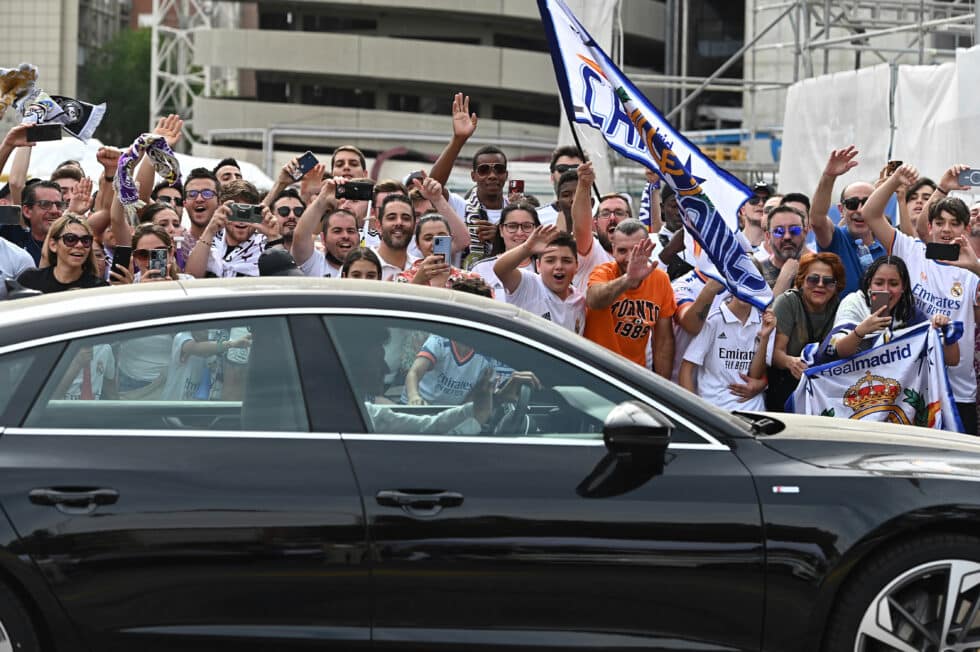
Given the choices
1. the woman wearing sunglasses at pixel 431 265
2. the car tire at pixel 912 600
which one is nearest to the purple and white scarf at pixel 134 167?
the woman wearing sunglasses at pixel 431 265

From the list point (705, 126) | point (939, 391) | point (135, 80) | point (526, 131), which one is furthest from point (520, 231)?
point (135, 80)

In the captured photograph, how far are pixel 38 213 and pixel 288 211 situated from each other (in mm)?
1551

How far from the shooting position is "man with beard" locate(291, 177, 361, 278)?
344 inches

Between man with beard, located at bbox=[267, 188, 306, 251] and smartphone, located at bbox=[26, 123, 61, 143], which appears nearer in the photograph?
smartphone, located at bbox=[26, 123, 61, 143]

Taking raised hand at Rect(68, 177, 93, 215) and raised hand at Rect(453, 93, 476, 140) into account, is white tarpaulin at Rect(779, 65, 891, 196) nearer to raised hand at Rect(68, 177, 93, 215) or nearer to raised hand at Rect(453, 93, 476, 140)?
raised hand at Rect(453, 93, 476, 140)

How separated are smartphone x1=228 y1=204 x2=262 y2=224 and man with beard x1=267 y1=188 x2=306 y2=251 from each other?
1.16ft

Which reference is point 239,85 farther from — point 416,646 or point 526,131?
point 416,646

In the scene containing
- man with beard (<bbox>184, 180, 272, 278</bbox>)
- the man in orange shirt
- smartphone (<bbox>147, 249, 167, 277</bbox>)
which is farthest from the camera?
man with beard (<bbox>184, 180, 272, 278</bbox>)

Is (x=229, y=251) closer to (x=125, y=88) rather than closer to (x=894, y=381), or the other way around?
(x=894, y=381)

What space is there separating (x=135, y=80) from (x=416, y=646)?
86531 millimetres

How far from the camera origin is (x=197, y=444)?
448cm

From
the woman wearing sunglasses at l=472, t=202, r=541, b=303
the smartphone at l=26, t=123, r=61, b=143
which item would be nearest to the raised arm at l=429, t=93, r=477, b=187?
the woman wearing sunglasses at l=472, t=202, r=541, b=303

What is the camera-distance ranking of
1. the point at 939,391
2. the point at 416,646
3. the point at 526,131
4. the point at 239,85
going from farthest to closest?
the point at 239,85 → the point at 526,131 → the point at 939,391 → the point at 416,646

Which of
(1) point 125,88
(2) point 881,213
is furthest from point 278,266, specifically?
(1) point 125,88
